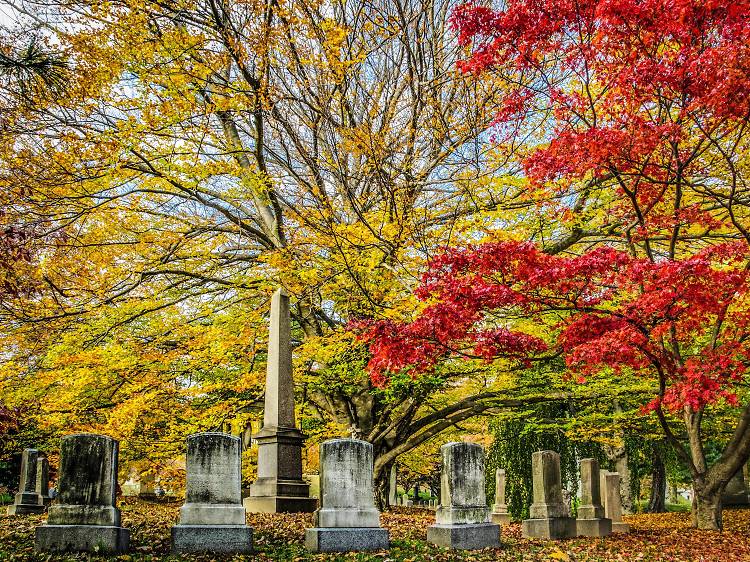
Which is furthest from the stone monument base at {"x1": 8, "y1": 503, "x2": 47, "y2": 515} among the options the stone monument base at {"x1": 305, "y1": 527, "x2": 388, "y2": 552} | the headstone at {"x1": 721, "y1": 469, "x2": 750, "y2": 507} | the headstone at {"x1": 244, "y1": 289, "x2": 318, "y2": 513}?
the headstone at {"x1": 721, "y1": 469, "x2": 750, "y2": 507}

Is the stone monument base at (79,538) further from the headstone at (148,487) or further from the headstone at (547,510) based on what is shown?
the headstone at (148,487)

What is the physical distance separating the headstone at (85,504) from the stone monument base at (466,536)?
4131 mm

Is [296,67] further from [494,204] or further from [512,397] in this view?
[512,397]

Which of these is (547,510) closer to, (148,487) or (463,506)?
(463,506)

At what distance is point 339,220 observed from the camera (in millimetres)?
13984

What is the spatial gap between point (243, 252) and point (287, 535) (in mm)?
9952

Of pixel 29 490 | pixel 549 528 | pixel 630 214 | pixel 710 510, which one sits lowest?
pixel 549 528

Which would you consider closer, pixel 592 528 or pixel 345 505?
pixel 345 505

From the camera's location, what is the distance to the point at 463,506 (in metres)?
8.76

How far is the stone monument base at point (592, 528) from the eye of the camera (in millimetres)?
11594

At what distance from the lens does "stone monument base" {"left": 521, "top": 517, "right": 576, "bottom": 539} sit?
1036 cm

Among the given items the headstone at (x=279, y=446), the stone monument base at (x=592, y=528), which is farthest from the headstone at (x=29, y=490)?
the stone monument base at (x=592, y=528)

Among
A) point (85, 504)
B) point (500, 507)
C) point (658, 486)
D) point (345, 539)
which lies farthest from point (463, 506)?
point (658, 486)

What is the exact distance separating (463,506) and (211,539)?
11.9 feet
